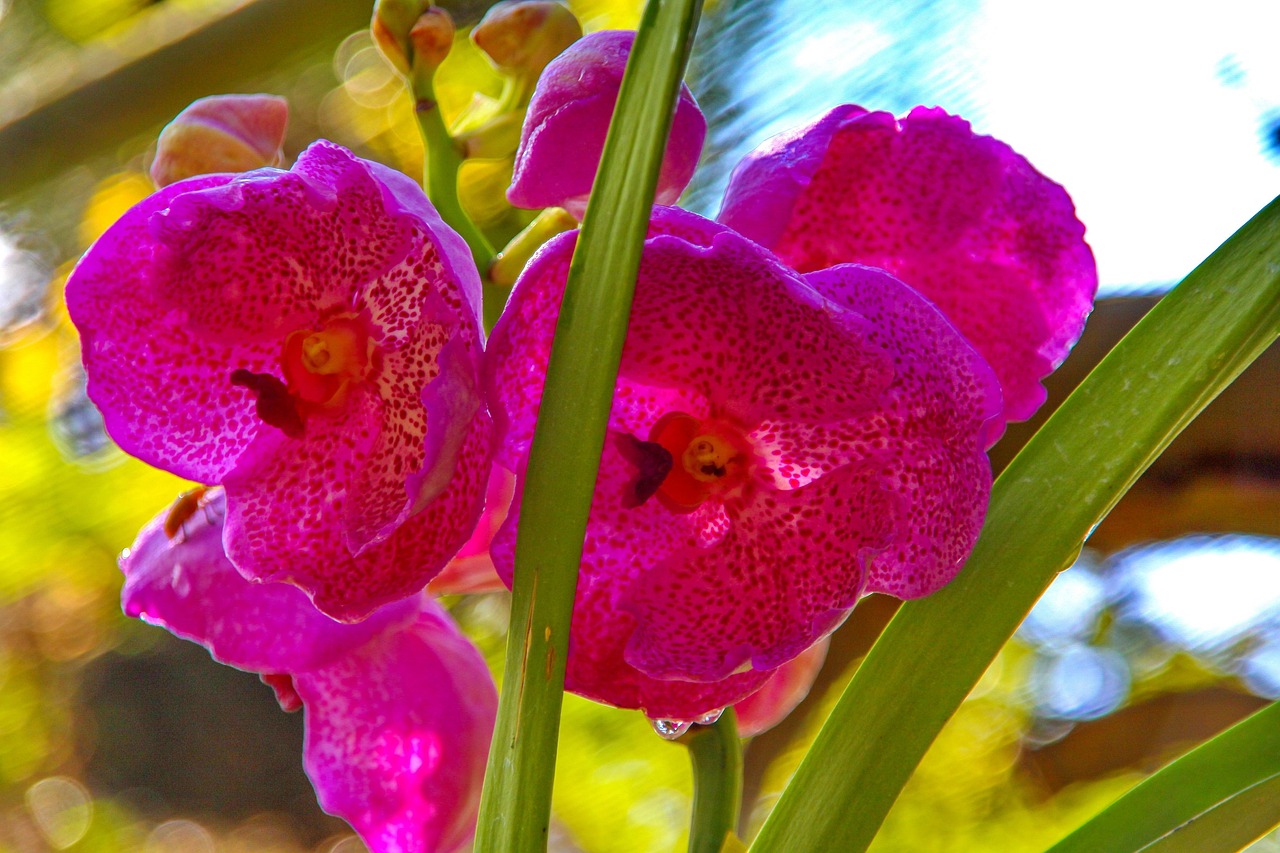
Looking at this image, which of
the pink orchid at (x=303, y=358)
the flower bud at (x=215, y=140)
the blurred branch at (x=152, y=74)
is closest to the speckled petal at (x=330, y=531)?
the pink orchid at (x=303, y=358)

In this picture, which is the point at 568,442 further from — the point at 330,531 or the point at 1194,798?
the point at 1194,798

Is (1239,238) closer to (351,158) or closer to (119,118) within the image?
(351,158)

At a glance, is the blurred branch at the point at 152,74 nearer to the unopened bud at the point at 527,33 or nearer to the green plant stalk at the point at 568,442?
the unopened bud at the point at 527,33

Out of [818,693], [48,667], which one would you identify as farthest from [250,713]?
[818,693]

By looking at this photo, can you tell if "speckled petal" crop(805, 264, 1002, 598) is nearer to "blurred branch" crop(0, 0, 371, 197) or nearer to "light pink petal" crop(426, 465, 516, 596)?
"light pink petal" crop(426, 465, 516, 596)

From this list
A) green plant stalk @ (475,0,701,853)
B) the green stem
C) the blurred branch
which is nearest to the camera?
green plant stalk @ (475,0,701,853)

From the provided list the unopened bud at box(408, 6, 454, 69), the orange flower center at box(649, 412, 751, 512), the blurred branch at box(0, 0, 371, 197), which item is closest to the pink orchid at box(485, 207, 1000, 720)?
the orange flower center at box(649, 412, 751, 512)
